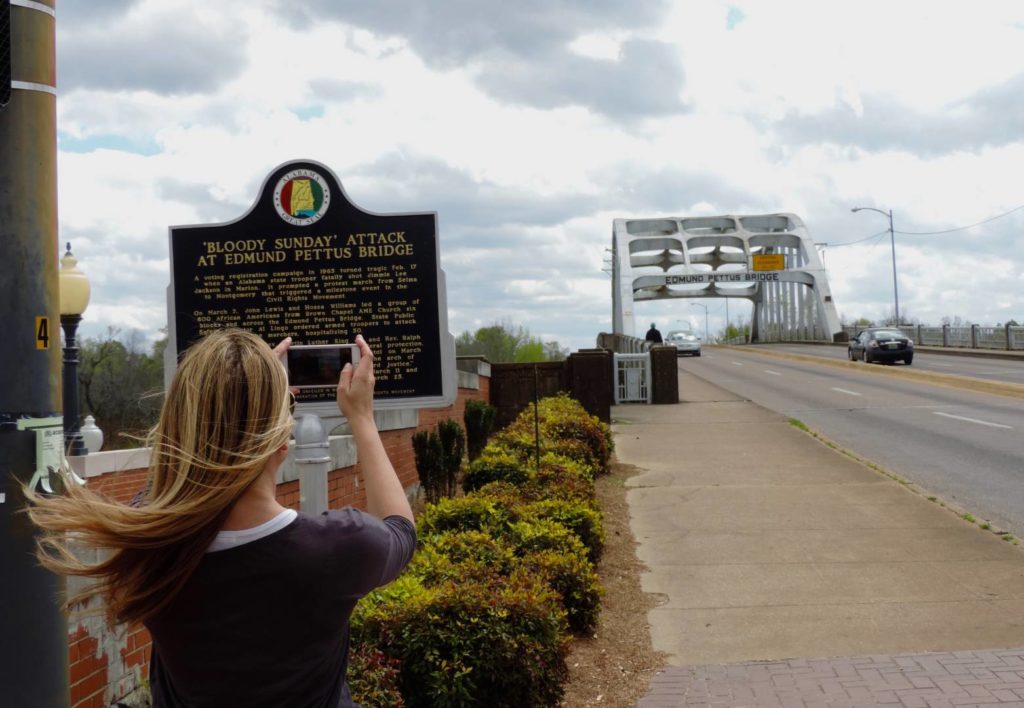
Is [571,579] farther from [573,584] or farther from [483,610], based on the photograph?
[483,610]

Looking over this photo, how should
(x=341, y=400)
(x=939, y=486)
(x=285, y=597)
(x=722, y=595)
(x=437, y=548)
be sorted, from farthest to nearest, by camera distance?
(x=939, y=486)
(x=722, y=595)
(x=437, y=548)
(x=341, y=400)
(x=285, y=597)

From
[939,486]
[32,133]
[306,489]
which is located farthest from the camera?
[939,486]

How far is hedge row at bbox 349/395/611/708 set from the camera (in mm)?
4551

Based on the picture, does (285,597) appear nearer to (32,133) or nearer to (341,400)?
(341,400)

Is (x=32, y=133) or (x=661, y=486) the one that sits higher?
(x=32, y=133)

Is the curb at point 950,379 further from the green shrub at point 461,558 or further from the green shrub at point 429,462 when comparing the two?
the green shrub at point 461,558

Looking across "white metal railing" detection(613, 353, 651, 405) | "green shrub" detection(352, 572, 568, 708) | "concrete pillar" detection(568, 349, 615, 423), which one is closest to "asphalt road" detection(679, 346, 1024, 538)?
"white metal railing" detection(613, 353, 651, 405)

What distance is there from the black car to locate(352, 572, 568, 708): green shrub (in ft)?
116

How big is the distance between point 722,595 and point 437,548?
217 cm

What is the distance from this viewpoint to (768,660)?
222 inches

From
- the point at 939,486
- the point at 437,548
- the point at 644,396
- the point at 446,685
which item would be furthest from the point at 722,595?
the point at 644,396

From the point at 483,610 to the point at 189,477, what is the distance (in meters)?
3.01

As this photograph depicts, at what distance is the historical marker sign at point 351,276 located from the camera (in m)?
5.68

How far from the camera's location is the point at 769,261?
84.6 meters
